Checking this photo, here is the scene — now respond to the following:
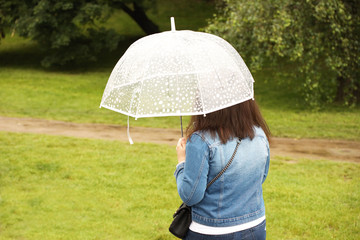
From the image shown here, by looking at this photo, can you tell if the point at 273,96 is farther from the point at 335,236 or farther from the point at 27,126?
the point at 335,236

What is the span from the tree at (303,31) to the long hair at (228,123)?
373 inches

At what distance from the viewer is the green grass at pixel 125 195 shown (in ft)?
17.3

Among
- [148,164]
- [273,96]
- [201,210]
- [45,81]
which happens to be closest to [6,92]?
[45,81]

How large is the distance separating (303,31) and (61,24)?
520 inches

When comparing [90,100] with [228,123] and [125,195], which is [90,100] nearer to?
[125,195]

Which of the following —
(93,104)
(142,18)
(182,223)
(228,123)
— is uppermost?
(142,18)

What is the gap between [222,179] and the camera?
7.77 ft

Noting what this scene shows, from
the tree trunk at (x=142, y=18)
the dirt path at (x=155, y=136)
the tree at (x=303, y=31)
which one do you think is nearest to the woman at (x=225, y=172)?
the dirt path at (x=155, y=136)

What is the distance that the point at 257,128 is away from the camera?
250 cm

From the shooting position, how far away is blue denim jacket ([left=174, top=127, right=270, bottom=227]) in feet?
7.52

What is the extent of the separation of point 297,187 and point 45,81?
15507 millimetres

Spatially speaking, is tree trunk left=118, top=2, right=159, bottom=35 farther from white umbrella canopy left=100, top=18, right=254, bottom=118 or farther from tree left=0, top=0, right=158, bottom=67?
white umbrella canopy left=100, top=18, right=254, bottom=118

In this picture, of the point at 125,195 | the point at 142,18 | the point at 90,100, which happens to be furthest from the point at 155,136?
the point at 142,18

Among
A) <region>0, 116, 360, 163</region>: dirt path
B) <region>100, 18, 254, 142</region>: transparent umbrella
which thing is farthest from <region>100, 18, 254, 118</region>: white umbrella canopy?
<region>0, 116, 360, 163</region>: dirt path
